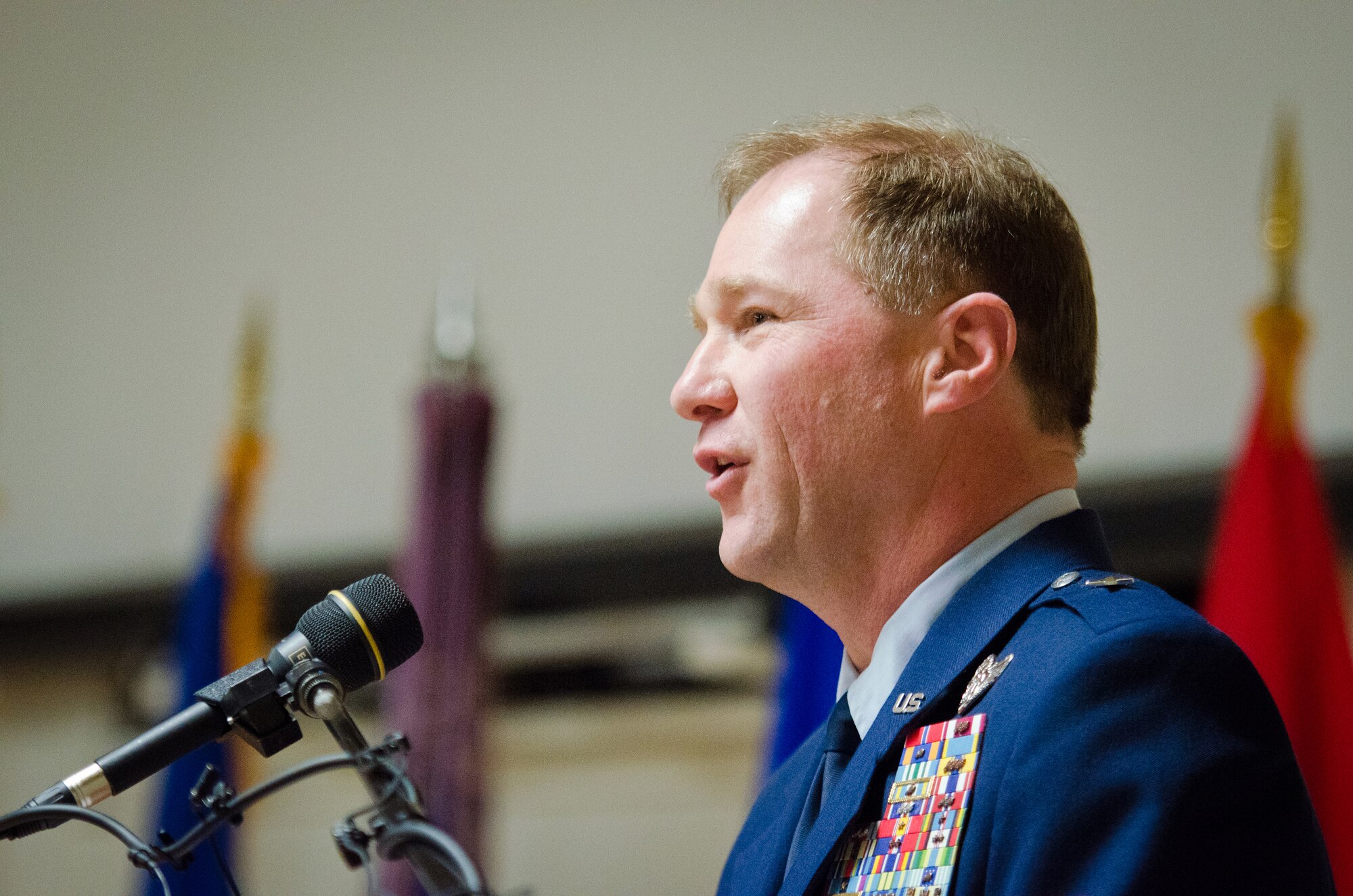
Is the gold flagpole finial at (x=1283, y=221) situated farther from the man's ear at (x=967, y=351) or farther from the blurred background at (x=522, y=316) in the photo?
the man's ear at (x=967, y=351)

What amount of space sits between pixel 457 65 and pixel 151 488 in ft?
4.37

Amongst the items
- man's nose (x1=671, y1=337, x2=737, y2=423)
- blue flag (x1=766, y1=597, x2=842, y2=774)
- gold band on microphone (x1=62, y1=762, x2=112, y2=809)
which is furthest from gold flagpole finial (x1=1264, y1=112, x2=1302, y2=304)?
gold band on microphone (x1=62, y1=762, x2=112, y2=809)

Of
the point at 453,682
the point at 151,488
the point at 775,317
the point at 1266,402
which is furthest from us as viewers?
the point at 151,488

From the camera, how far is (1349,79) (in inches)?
91.8

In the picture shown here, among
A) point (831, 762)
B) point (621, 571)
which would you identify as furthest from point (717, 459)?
point (621, 571)

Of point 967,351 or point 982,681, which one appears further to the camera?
point 967,351

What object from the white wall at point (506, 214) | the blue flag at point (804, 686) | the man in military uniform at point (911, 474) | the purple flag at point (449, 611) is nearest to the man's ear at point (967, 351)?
the man in military uniform at point (911, 474)

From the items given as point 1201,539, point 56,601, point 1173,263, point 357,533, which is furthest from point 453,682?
point 56,601

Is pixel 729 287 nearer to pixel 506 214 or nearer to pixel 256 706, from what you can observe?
pixel 256 706

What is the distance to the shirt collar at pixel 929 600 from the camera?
1.05 meters

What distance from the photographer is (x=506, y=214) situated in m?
3.28

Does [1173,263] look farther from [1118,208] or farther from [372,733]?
[372,733]

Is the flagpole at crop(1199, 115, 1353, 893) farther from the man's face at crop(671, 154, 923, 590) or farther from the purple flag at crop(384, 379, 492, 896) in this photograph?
the purple flag at crop(384, 379, 492, 896)

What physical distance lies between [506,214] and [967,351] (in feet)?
7.68
